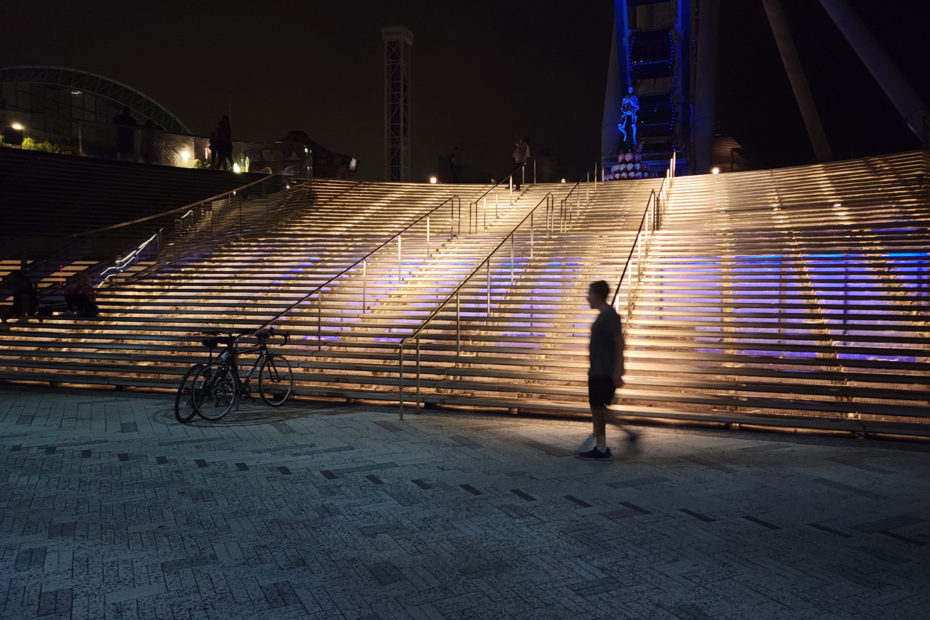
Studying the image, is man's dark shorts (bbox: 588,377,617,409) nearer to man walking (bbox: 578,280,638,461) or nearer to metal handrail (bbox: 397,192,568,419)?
man walking (bbox: 578,280,638,461)

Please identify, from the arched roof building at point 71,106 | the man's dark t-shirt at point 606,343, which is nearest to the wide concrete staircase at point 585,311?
the man's dark t-shirt at point 606,343

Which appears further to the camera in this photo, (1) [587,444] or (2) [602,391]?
(1) [587,444]

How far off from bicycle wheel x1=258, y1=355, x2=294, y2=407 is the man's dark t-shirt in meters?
4.79

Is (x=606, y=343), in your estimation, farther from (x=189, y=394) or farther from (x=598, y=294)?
(x=189, y=394)

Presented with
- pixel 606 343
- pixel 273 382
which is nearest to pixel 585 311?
pixel 606 343

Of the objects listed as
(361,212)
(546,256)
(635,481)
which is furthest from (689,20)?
(635,481)

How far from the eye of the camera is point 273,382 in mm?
9531

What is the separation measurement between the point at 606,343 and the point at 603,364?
0.22 m

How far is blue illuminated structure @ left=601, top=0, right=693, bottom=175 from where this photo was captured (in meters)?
33.0

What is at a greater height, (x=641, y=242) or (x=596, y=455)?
(x=641, y=242)

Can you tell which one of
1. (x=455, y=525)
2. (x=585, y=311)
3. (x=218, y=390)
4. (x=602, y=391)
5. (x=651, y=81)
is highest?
(x=651, y=81)

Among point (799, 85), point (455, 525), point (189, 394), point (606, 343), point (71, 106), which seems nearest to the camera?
point (455, 525)

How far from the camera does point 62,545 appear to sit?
4352 mm

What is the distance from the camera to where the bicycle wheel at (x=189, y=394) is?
8180 mm
